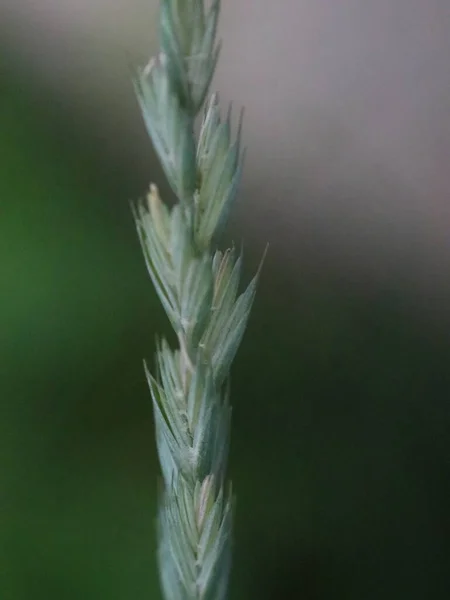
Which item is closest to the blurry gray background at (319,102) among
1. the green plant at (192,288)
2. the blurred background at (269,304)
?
the blurred background at (269,304)

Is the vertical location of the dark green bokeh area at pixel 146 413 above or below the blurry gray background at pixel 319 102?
below

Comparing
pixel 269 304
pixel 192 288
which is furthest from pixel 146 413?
pixel 192 288

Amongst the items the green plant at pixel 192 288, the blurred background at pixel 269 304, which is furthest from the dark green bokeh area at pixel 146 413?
the green plant at pixel 192 288

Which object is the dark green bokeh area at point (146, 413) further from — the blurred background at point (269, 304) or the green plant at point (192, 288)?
the green plant at point (192, 288)

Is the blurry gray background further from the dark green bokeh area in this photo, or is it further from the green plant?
the green plant

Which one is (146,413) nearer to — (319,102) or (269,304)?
(269,304)

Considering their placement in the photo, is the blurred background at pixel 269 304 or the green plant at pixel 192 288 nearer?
the green plant at pixel 192 288

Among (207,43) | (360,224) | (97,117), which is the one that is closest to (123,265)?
(97,117)

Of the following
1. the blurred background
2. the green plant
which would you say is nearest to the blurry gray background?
the blurred background
